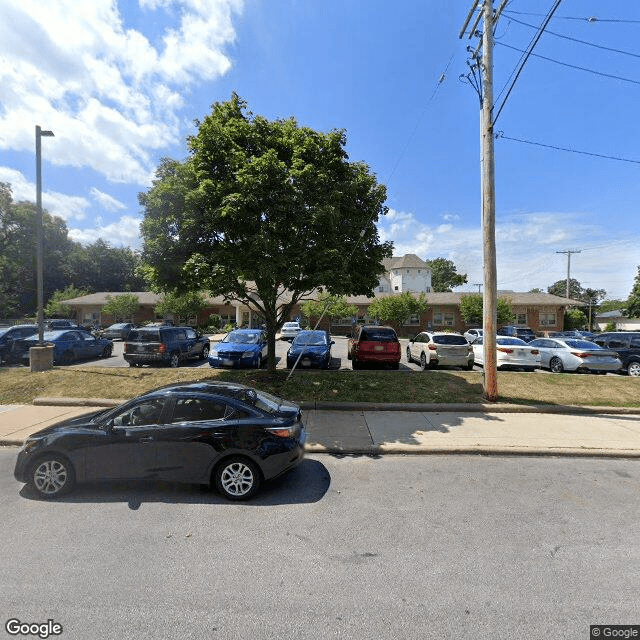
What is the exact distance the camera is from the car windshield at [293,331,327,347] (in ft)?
46.6

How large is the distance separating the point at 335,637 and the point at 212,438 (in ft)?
8.51

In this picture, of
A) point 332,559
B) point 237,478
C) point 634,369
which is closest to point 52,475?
point 237,478

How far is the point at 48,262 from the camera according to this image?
60906 millimetres

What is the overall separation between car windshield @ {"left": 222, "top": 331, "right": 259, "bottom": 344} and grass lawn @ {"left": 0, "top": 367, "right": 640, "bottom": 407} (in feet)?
7.70

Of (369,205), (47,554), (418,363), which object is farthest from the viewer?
(418,363)

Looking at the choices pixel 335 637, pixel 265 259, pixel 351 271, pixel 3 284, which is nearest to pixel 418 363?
pixel 351 271

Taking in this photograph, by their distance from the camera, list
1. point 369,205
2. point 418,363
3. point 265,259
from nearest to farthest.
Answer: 1. point 265,259
2. point 369,205
3. point 418,363

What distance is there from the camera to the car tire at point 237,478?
4.48 metres

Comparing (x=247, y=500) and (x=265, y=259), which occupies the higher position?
(x=265, y=259)

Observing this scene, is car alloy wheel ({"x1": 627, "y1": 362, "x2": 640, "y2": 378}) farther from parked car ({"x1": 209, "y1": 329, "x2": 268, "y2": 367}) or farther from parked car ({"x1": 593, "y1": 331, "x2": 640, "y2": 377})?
parked car ({"x1": 209, "y1": 329, "x2": 268, "y2": 367})

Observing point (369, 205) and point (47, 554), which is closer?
point (47, 554)

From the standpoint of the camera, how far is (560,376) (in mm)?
11500

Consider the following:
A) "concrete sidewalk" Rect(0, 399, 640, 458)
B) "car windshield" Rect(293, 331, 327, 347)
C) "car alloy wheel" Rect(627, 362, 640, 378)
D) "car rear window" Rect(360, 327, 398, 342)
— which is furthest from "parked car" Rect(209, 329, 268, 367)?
"car alloy wheel" Rect(627, 362, 640, 378)

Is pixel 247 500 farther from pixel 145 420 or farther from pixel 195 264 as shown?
pixel 195 264
